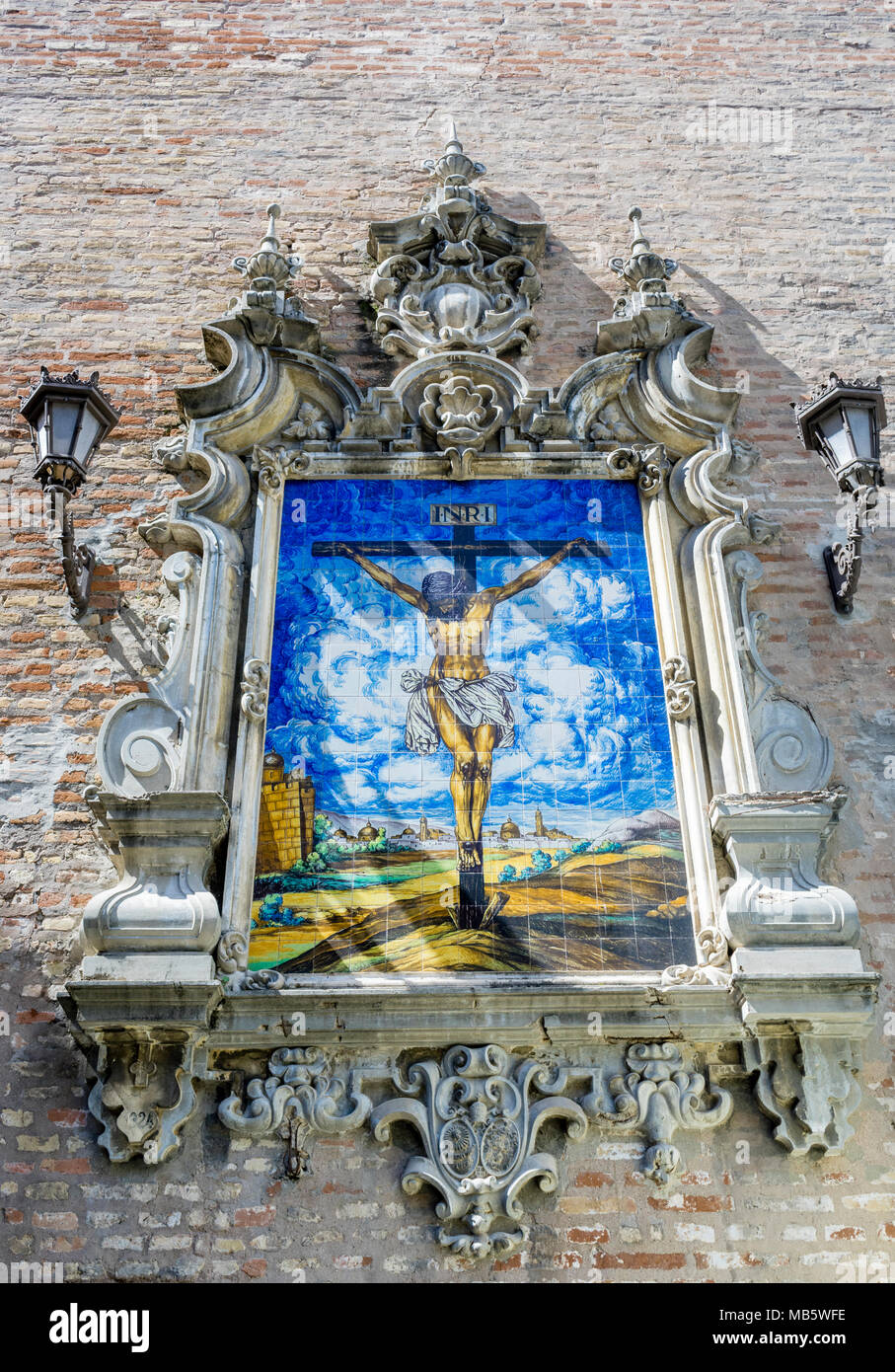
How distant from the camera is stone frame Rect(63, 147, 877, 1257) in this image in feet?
16.1

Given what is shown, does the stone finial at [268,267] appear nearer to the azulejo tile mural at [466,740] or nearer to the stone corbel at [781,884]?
the azulejo tile mural at [466,740]

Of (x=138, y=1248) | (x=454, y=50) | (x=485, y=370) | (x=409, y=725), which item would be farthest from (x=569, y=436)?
(x=138, y=1248)

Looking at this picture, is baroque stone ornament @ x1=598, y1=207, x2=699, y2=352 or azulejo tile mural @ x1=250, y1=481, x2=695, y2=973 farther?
baroque stone ornament @ x1=598, y1=207, x2=699, y2=352

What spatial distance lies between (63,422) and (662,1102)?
3.31 metres

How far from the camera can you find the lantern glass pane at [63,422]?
556 centimetres

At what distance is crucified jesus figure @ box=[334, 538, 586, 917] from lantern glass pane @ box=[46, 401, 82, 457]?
1.20m

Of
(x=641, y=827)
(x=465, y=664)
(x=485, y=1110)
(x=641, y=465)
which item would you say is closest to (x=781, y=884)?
(x=641, y=827)

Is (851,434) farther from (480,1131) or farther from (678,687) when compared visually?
(480,1131)

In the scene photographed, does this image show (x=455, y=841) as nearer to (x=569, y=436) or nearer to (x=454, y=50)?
(x=569, y=436)

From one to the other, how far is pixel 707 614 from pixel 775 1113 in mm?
1995

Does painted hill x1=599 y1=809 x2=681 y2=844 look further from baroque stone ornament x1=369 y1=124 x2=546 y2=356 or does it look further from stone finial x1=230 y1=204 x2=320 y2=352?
stone finial x1=230 y1=204 x2=320 y2=352


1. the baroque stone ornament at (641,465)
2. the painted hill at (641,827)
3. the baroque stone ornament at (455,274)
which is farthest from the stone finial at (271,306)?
the painted hill at (641,827)

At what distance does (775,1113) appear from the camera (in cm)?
492

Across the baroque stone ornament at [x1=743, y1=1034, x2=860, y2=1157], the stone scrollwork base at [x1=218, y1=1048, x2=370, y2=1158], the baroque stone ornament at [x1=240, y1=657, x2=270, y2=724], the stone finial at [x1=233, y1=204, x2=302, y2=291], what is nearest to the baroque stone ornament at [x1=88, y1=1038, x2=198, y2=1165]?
the stone scrollwork base at [x1=218, y1=1048, x2=370, y2=1158]
